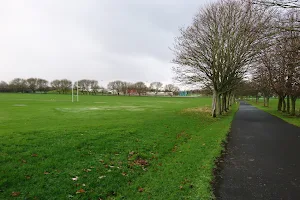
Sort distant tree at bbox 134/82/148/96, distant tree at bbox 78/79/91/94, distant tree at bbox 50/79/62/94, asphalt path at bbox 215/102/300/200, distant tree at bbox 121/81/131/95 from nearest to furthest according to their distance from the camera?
1. asphalt path at bbox 215/102/300/200
2. distant tree at bbox 50/79/62/94
3. distant tree at bbox 78/79/91/94
4. distant tree at bbox 134/82/148/96
5. distant tree at bbox 121/81/131/95

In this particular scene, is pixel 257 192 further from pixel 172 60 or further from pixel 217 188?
pixel 172 60

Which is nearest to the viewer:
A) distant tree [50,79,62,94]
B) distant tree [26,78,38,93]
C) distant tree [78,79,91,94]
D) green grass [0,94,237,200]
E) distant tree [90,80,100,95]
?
green grass [0,94,237,200]

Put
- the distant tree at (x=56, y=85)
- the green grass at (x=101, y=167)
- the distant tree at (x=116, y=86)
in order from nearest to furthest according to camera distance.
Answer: the green grass at (x=101, y=167)
the distant tree at (x=56, y=85)
the distant tree at (x=116, y=86)

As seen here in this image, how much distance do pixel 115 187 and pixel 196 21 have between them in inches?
912

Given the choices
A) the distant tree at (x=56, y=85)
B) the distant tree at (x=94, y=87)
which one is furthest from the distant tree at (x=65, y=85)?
the distant tree at (x=94, y=87)

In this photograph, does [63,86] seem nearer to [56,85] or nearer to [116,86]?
[56,85]

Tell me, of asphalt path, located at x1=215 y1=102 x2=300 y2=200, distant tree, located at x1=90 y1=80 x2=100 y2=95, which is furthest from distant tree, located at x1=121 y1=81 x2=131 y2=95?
asphalt path, located at x1=215 y1=102 x2=300 y2=200

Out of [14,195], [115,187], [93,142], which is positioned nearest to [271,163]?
[115,187]

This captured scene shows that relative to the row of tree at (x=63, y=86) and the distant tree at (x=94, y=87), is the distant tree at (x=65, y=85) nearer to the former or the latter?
the row of tree at (x=63, y=86)

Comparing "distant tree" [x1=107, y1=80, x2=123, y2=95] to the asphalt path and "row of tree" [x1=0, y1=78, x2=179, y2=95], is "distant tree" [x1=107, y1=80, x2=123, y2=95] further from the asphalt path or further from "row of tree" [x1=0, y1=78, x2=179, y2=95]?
the asphalt path

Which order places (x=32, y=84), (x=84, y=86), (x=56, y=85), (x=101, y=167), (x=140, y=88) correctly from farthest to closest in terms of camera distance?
(x=140, y=88)
(x=84, y=86)
(x=56, y=85)
(x=32, y=84)
(x=101, y=167)

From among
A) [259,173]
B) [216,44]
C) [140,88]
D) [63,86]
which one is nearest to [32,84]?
[63,86]

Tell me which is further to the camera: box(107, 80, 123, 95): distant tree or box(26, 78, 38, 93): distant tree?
box(107, 80, 123, 95): distant tree

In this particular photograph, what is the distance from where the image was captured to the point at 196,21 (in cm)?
2470
